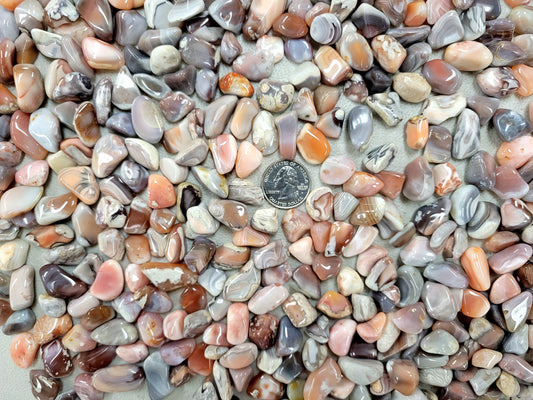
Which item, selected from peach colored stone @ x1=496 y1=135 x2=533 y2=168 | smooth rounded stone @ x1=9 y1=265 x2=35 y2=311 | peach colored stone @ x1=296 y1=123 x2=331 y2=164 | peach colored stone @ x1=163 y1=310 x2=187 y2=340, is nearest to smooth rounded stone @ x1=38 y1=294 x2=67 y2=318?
→ smooth rounded stone @ x1=9 y1=265 x2=35 y2=311

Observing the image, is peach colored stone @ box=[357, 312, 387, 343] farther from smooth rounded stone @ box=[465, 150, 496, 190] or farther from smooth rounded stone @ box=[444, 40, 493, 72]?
smooth rounded stone @ box=[444, 40, 493, 72]

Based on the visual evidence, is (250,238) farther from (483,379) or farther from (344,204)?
(483,379)

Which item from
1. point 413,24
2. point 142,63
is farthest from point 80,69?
point 413,24

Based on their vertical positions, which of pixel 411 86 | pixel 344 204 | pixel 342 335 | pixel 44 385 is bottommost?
pixel 44 385

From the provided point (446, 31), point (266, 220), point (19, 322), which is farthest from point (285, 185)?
point (19, 322)

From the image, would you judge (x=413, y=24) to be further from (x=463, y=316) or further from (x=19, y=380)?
(x=19, y=380)

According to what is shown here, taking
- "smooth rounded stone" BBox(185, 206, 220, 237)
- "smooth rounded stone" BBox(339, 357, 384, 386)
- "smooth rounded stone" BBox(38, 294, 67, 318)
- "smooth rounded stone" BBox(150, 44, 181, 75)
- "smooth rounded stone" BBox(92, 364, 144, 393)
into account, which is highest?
"smooth rounded stone" BBox(150, 44, 181, 75)

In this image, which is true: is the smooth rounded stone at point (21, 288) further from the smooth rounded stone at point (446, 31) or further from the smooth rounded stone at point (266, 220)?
the smooth rounded stone at point (446, 31)
